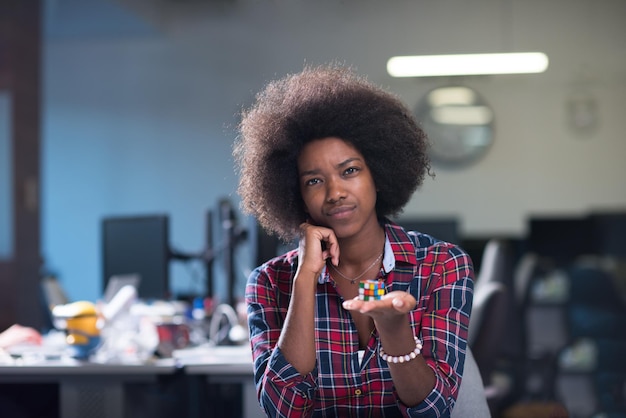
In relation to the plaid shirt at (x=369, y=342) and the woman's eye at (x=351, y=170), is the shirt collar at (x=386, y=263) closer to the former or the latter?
the plaid shirt at (x=369, y=342)

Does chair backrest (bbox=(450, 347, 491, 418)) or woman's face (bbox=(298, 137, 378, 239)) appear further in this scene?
chair backrest (bbox=(450, 347, 491, 418))

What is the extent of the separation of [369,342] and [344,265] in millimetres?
192

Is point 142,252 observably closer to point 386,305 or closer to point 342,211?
point 342,211

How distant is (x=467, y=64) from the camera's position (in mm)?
5516

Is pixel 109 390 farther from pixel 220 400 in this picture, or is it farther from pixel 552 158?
pixel 552 158

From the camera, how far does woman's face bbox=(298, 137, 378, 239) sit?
1.54m

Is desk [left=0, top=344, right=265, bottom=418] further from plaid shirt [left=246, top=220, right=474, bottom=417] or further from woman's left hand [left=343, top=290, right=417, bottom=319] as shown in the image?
woman's left hand [left=343, top=290, right=417, bottom=319]

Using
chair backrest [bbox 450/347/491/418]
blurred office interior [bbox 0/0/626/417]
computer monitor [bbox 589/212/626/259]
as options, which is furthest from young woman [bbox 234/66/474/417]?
computer monitor [bbox 589/212/626/259]

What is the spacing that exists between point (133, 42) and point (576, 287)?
386cm

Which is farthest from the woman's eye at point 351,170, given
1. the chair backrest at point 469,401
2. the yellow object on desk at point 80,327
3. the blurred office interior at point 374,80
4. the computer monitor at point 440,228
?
the blurred office interior at point 374,80

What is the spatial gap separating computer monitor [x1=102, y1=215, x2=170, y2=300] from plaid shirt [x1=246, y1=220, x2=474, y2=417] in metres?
1.73

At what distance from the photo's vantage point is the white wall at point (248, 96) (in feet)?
18.1

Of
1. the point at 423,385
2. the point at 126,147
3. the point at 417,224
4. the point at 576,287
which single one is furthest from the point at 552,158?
the point at 423,385

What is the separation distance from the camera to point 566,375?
185 inches
